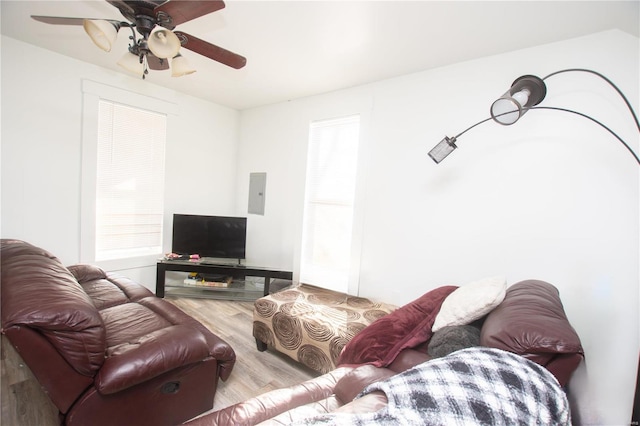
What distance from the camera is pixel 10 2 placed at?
2.03m

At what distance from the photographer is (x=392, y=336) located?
1835 mm

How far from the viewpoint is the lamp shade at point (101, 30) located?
143 cm

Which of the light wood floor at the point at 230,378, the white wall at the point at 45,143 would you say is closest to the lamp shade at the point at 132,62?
the white wall at the point at 45,143

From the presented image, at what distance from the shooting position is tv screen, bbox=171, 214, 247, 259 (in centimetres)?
364

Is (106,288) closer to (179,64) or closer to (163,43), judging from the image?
(179,64)

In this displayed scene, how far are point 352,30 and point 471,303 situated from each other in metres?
1.97

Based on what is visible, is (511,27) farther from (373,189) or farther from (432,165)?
(373,189)

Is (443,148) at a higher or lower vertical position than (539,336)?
higher

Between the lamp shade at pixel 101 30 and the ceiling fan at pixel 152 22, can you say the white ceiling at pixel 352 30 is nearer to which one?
the ceiling fan at pixel 152 22

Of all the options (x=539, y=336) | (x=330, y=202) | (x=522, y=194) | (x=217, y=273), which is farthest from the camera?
(x=217, y=273)

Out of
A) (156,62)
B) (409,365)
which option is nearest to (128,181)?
(156,62)

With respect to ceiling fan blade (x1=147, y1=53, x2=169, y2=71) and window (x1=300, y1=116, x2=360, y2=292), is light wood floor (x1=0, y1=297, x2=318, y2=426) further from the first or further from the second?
ceiling fan blade (x1=147, y1=53, x2=169, y2=71)

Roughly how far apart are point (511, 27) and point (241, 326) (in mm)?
3375

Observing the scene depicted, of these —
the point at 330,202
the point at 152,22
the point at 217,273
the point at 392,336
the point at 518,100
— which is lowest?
the point at 217,273
